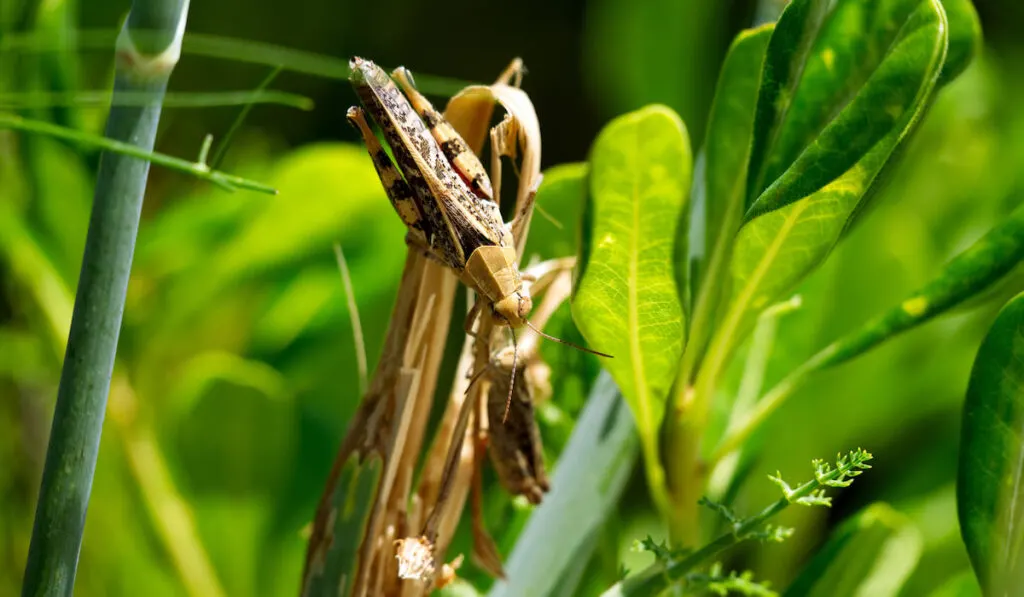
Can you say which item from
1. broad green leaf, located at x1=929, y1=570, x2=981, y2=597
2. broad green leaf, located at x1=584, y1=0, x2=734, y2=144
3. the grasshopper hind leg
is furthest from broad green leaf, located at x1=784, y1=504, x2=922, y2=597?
broad green leaf, located at x1=584, y1=0, x2=734, y2=144

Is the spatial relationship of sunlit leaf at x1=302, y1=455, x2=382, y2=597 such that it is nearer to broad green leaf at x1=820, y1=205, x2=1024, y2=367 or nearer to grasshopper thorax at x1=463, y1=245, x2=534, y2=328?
grasshopper thorax at x1=463, y1=245, x2=534, y2=328

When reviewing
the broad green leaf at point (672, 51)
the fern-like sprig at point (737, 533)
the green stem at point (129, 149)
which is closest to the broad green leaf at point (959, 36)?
the fern-like sprig at point (737, 533)

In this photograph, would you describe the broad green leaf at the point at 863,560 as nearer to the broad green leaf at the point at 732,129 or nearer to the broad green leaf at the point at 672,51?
the broad green leaf at the point at 732,129

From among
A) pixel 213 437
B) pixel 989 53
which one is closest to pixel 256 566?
pixel 213 437

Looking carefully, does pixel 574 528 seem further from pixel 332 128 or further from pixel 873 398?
pixel 332 128

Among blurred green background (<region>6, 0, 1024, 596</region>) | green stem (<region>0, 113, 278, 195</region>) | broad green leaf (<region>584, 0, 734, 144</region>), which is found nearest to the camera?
green stem (<region>0, 113, 278, 195</region>)

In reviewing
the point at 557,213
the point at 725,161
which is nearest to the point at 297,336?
the point at 557,213
